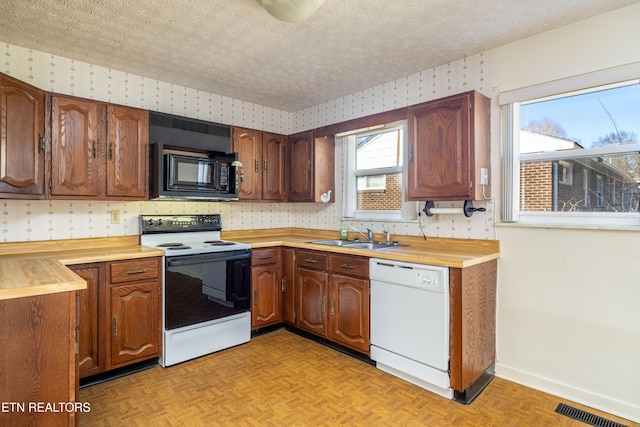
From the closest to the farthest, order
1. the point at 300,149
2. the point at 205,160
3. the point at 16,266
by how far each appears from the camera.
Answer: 1. the point at 16,266
2. the point at 205,160
3. the point at 300,149

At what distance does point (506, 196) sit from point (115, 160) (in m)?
3.01

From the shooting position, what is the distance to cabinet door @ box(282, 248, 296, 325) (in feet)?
11.1

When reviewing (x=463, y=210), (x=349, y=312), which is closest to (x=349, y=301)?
(x=349, y=312)

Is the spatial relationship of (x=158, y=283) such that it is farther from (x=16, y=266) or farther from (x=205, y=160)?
(x=205, y=160)

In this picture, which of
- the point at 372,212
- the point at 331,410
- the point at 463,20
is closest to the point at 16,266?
the point at 331,410

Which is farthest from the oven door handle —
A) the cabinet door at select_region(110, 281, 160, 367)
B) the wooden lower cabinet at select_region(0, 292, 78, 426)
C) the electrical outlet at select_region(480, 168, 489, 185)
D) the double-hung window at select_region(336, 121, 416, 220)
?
the electrical outlet at select_region(480, 168, 489, 185)

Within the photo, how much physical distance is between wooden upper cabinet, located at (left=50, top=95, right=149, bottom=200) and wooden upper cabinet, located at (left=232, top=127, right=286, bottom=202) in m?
0.92

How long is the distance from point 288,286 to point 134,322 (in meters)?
1.36

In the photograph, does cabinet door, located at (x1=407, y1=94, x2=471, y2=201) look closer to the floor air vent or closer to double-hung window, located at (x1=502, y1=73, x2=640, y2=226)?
double-hung window, located at (x1=502, y1=73, x2=640, y2=226)

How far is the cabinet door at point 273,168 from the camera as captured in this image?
378 centimetres

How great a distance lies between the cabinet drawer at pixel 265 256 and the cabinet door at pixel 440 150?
1.42m

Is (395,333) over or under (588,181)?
under

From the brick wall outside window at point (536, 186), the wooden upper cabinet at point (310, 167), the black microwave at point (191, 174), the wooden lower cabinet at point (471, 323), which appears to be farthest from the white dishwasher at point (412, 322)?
the black microwave at point (191, 174)

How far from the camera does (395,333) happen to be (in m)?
2.53
